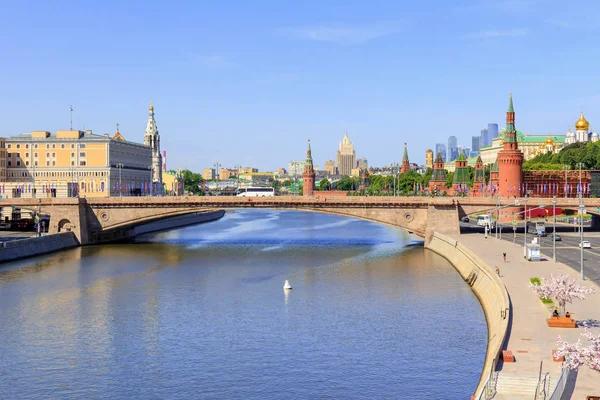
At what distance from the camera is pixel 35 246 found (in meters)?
94.9

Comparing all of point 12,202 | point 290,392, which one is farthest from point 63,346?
point 12,202

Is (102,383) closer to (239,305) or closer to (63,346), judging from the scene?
(63,346)

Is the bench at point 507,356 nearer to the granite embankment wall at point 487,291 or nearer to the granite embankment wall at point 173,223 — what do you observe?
the granite embankment wall at point 487,291

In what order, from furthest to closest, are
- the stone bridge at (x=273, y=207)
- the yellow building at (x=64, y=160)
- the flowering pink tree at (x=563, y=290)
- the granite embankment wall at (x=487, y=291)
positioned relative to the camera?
the yellow building at (x=64, y=160), the stone bridge at (x=273, y=207), the flowering pink tree at (x=563, y=290), the granite embankment wall at (x=487, y=291)

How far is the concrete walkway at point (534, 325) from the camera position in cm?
3425

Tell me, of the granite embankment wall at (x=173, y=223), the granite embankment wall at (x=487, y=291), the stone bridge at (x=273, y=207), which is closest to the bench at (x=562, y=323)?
the granite embankment wall at (x=487, y=291)

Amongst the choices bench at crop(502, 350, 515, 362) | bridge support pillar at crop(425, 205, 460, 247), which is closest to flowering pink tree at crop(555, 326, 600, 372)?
bench at crop(502, 350, 515, 362)

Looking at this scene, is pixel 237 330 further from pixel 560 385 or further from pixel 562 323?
pixel 560 385

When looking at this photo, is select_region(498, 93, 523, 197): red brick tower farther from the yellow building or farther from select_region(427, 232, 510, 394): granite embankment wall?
the yellow building

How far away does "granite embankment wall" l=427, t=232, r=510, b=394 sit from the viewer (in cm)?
4000

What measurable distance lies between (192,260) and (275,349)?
153 ft

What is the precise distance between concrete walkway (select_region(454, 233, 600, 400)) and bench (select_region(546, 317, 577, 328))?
36cm

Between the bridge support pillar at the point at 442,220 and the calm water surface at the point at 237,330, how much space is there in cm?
1866

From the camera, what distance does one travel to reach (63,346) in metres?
48.0
